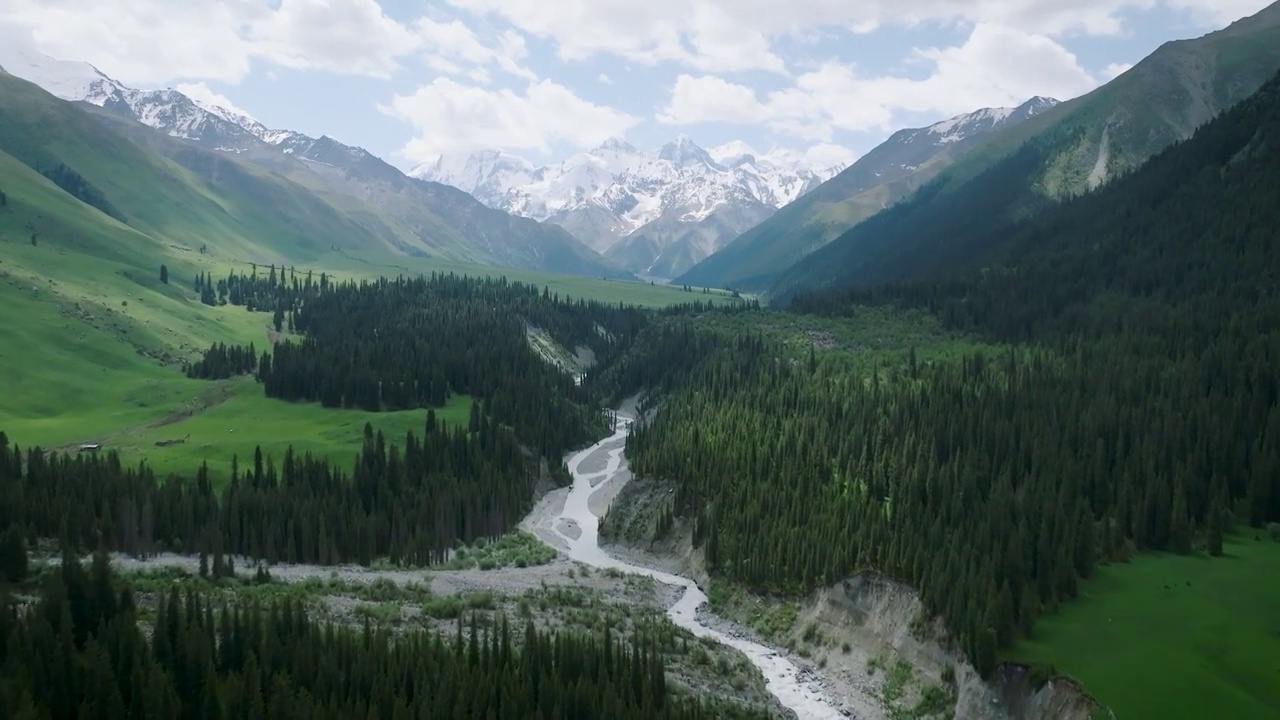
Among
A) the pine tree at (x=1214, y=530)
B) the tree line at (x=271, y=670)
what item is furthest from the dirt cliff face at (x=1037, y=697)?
the pine tree at (x=1214, y=530)

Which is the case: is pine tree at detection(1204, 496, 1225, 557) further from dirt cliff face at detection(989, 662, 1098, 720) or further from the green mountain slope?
dirt cliff face at detection(989, 662, 1098, 720)

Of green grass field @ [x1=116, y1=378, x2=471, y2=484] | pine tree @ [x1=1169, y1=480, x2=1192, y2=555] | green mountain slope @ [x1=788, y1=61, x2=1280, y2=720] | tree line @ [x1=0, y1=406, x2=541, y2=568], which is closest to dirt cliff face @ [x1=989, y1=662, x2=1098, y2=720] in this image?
green mountain slope @ [x1=788, y1=61, x2=1280, y2=720]

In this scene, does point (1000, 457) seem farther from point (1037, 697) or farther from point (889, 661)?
point (1037, 697)

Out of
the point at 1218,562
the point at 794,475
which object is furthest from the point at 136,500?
the point at 1218,562

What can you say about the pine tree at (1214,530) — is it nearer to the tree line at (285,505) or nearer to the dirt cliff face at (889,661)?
the dirt cliff face at (889,661)

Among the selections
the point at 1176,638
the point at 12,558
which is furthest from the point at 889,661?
the point at 12,558

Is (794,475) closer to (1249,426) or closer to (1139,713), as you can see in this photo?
(1249,426)
